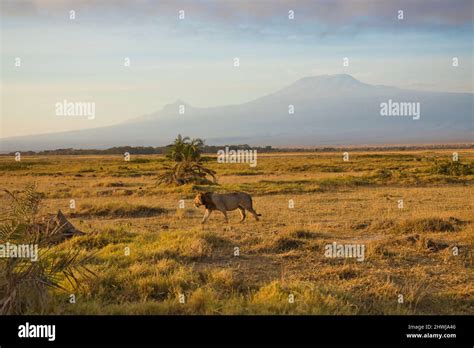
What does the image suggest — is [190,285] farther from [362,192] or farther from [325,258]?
[362,192]

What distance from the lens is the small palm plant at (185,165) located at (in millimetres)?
27828

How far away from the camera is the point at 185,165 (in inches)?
1110

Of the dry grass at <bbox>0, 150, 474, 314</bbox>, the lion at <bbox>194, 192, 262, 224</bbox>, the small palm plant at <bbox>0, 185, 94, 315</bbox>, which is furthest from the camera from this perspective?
the lion at <bbox>194, 192, 262, 224</bbox>

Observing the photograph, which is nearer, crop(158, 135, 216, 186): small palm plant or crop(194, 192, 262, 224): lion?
crop(194, 192, 262, 224): lion

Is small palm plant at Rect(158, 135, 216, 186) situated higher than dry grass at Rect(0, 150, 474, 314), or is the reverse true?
small palm plant at Rect(158, 135, 216, 186)

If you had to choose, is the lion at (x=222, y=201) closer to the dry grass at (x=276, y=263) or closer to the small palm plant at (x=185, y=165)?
the dry grass at (x=276, y=263)

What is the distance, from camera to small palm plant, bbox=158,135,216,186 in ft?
91.3

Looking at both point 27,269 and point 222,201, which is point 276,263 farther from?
point 222,201

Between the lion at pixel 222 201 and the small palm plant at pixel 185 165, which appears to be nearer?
the lion at pixel 222 201

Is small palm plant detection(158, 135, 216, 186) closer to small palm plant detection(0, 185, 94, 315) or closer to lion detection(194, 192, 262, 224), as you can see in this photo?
lion detection(194, 192, 262, 224)

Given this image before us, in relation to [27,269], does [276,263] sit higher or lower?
lower

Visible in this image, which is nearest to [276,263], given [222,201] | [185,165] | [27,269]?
[27,269]

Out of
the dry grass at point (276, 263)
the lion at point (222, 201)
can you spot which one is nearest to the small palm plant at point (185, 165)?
the dry grass at point (276, 263)

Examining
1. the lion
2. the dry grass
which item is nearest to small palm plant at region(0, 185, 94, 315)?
the dry grass
